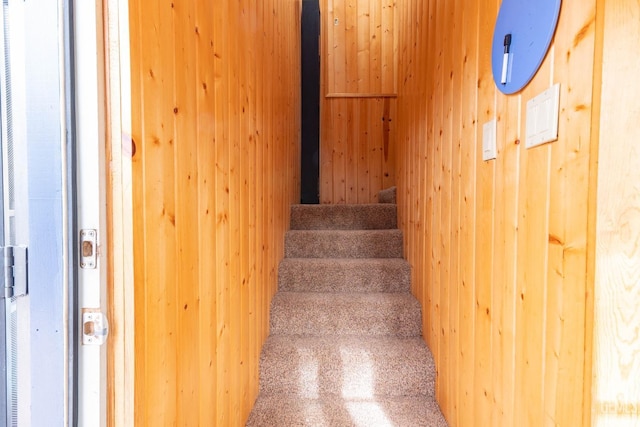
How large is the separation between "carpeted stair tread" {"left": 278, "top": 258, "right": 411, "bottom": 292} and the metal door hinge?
5.51 ft

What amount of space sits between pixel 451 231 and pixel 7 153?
143 centimetres

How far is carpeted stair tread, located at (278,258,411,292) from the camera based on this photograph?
87.2 inches

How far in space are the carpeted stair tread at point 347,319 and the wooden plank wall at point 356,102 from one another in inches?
72.5

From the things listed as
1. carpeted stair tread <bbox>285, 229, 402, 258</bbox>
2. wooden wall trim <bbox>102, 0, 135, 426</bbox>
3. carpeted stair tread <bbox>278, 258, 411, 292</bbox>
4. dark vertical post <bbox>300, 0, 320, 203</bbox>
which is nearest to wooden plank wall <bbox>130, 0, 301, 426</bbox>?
wooden wall trim <bbox>102, 0, 135, 426</bbox>

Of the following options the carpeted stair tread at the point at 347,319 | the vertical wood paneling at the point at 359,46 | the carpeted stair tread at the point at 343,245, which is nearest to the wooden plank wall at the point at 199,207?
the carpeted stair tread at the point at 347,319

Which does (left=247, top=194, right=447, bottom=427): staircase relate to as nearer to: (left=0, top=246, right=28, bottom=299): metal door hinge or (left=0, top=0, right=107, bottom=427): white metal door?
(left=0, top=0, right=107, bottom=427): white metal door

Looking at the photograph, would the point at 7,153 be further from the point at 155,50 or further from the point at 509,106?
the point at 509,106

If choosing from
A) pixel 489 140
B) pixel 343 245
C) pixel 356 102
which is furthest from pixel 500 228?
pixel 356 102

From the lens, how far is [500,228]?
1040mm

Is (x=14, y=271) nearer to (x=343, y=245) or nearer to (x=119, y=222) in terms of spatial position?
(x=119, y=222)

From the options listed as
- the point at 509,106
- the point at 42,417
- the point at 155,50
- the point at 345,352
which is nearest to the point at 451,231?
the point at 509,106

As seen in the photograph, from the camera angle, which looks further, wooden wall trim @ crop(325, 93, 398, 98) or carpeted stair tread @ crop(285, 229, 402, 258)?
wooden wall trim @ crop(325, 93, 398, 98)

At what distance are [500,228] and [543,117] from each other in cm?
36

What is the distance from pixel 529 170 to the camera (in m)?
0.88
